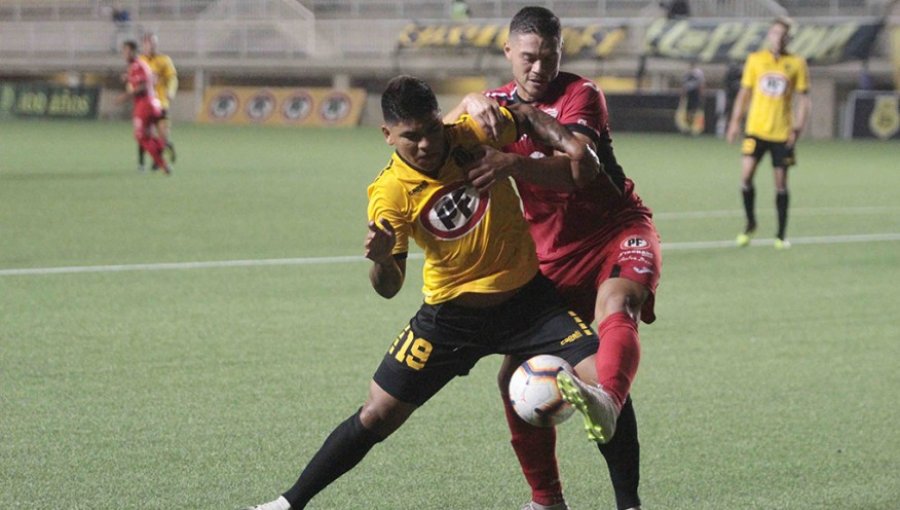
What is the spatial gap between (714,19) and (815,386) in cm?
3490

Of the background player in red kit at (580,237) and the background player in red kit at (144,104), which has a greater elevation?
the background player in red kit at (580,237)

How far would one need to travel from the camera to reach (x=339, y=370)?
873 cm

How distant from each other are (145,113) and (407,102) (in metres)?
19.8

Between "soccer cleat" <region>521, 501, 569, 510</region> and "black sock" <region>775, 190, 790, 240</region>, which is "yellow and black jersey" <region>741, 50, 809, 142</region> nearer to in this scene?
"black sock" <region>775, 190, 790, 240</region>

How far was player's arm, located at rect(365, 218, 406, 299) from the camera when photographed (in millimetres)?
5020

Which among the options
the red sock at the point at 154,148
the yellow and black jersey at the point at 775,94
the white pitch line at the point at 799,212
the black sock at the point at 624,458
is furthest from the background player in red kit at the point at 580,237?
the red sock at the point at 154,148

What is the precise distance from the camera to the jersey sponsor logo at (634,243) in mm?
5992

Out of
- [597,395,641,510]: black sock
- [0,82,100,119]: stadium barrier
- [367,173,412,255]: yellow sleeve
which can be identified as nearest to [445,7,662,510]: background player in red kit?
[597,395,641,510]: black sock

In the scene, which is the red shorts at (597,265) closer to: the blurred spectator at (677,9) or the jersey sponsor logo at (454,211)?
the jersey sponsor logo at (454,211)

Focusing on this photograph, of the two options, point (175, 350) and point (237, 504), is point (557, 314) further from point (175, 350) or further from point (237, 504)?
point (175, 350)

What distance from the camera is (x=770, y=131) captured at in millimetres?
15867

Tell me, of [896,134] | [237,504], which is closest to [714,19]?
[896,134]

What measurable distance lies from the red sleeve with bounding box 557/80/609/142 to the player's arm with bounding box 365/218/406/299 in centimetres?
95

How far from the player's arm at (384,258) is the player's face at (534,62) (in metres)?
1.08
